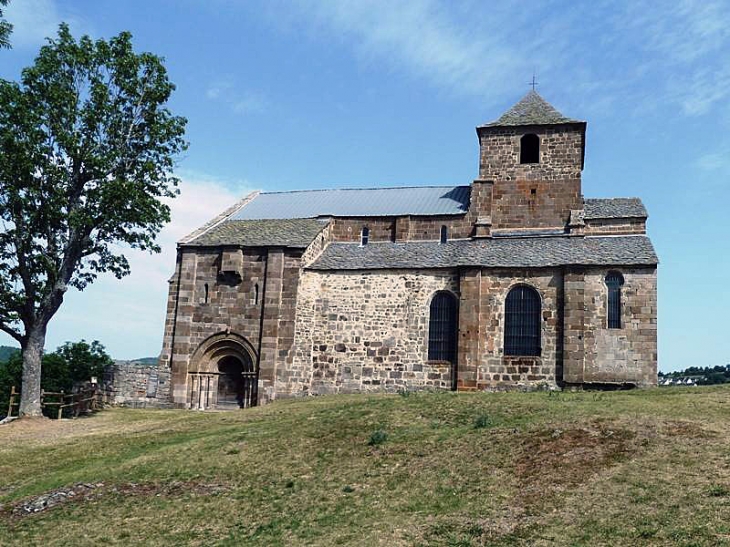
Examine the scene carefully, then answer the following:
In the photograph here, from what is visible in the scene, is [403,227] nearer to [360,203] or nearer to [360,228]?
[360,228]

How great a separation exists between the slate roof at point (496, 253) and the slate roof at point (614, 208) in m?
1.20

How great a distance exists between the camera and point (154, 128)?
3173cm

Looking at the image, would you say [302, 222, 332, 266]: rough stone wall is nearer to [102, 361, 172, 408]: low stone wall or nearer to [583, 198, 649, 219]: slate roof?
[102, 361, 172, 408]: low stone wall

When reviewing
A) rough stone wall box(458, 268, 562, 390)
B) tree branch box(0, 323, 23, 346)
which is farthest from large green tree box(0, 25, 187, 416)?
rough stone wall box(458, 268, 562, 390)

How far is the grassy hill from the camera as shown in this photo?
548 inches

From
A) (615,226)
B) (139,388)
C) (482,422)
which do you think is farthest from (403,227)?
(482,422)

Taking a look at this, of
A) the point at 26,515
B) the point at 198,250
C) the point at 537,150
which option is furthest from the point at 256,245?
the point at 26,515

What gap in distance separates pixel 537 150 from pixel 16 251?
81.3 ft

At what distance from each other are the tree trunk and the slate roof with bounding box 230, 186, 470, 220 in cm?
1286

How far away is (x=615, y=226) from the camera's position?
112ft

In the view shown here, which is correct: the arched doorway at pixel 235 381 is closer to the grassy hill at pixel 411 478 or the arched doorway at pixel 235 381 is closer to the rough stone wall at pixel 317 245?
the rough stone wall at pixel 317 245

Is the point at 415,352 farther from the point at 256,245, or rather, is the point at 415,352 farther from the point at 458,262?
the point at 256,245

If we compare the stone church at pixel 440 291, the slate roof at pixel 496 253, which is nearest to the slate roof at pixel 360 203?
the stone church at pixel 440 291

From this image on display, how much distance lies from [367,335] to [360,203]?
8928mm
